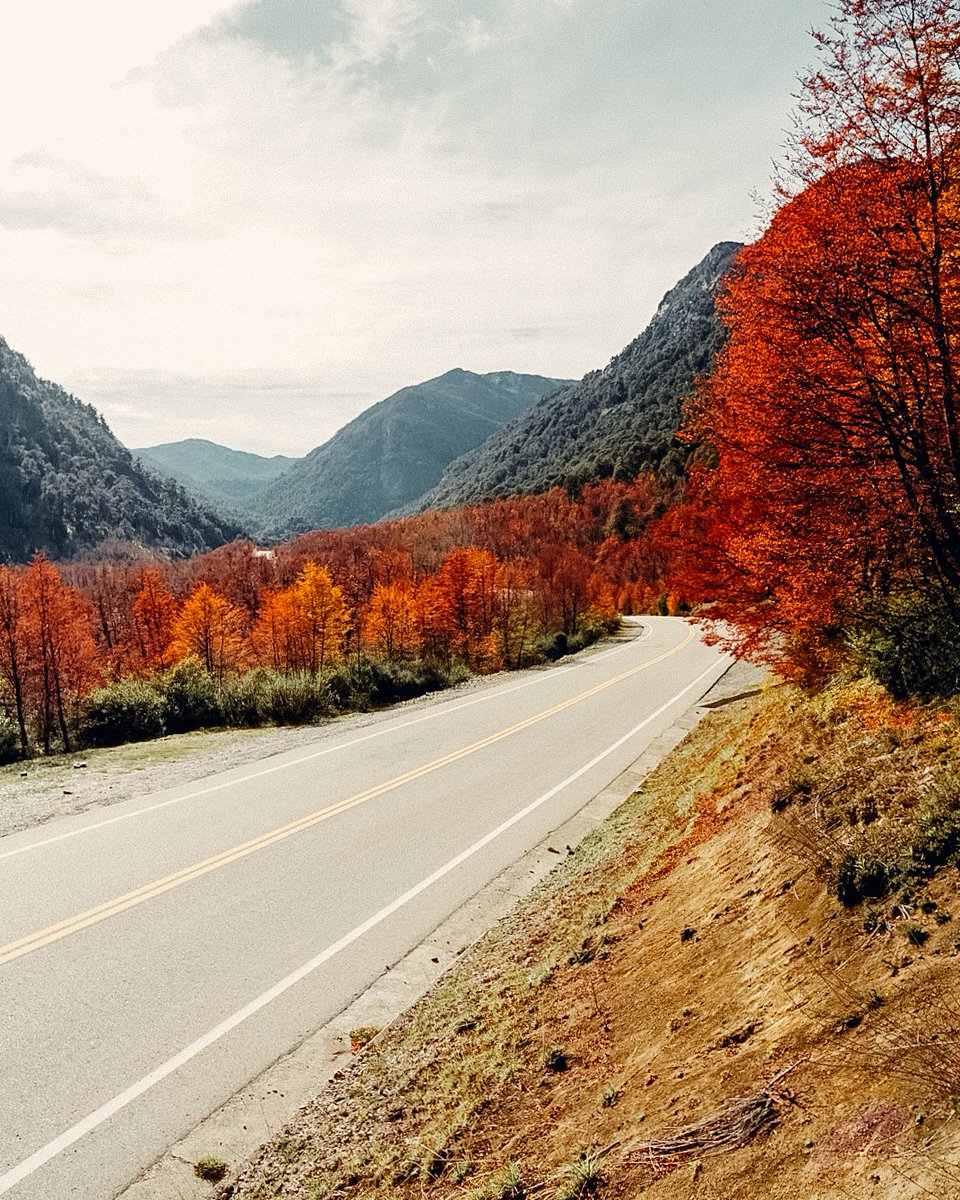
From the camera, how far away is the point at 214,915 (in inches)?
327

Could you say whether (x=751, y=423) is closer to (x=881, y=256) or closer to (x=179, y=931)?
(x=881, y=256)

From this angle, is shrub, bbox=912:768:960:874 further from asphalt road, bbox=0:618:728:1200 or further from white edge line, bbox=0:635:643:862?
white edge line, bbox=0:635:643:862

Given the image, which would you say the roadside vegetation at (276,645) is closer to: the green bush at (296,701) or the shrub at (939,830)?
the green bush at (296,701)

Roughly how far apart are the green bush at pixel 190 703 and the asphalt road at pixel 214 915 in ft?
16.0

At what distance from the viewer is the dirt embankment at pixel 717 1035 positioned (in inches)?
121

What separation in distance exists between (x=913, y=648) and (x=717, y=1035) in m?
5.18

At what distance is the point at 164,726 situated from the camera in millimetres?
19188

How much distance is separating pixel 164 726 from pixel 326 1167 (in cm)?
1625

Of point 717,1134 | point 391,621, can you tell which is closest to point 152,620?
point 391,621

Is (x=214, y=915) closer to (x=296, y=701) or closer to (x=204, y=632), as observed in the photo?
(x=296, y=701)

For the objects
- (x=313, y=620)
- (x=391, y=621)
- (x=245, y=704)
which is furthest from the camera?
(x=391, y=621)

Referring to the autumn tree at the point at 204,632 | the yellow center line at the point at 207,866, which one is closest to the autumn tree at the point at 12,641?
the autumn tree at the point at 204,632

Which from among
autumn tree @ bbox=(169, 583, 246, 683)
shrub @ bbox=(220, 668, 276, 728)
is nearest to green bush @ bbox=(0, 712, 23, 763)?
shrub @ bbox=(220, 668, 276, 728)

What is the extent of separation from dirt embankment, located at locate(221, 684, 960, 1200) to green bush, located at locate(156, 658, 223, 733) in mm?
14370
